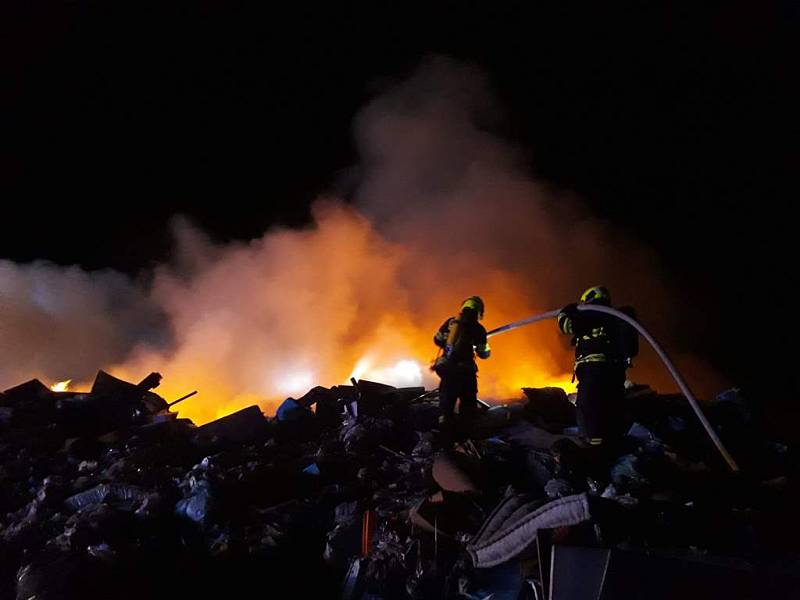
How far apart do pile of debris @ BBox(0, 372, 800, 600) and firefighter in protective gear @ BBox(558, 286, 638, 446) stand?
0.28 meters

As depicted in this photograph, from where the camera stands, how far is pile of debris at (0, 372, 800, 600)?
2516mm

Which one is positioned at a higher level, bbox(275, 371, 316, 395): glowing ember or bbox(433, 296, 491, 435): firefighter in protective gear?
bbox(275, 371, 316, 395): glowing ember

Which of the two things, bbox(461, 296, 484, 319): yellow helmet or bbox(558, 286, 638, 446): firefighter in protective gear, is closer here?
bbox(558, 286, 638, 446): firefighter in protective gear

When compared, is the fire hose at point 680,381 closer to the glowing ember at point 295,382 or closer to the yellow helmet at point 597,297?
the yellow helmet at point 597,297

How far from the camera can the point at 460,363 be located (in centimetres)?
511

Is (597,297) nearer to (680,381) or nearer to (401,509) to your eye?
(680,381)

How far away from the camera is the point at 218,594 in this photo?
2965 millimetres

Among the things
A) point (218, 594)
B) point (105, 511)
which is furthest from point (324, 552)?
point (105, 511)

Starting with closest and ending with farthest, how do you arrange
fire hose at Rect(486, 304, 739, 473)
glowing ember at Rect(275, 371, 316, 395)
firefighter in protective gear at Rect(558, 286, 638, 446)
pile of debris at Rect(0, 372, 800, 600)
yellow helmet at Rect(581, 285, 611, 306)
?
pile of debris at Rect(0, 372, 800, 600) → fire hose at Rect(486, 304, 739, 473) → firefighter in protective gear at Rect(558, 286, 638, 446) → yellow helmet at Rect(581, 285, 611, 306) → glowing ember at Rect(275, 371, 316, 395)

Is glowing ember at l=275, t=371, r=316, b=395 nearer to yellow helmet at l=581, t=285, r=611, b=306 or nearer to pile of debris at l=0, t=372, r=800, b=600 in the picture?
pile of debris at l=0, t=372, r=800, b=600

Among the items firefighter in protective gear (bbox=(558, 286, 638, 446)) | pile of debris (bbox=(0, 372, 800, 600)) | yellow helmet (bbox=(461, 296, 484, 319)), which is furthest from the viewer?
yellow helmet (bbox=(461, 296, 484, 319))

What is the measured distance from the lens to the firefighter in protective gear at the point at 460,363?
5.09 meters

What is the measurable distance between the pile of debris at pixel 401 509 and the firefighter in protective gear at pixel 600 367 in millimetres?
276

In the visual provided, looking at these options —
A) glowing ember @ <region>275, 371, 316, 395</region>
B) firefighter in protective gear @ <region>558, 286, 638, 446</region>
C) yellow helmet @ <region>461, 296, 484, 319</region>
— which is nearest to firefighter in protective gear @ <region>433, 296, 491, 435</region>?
yellow helmet @ <region>461, 296, 484, 319</region>
